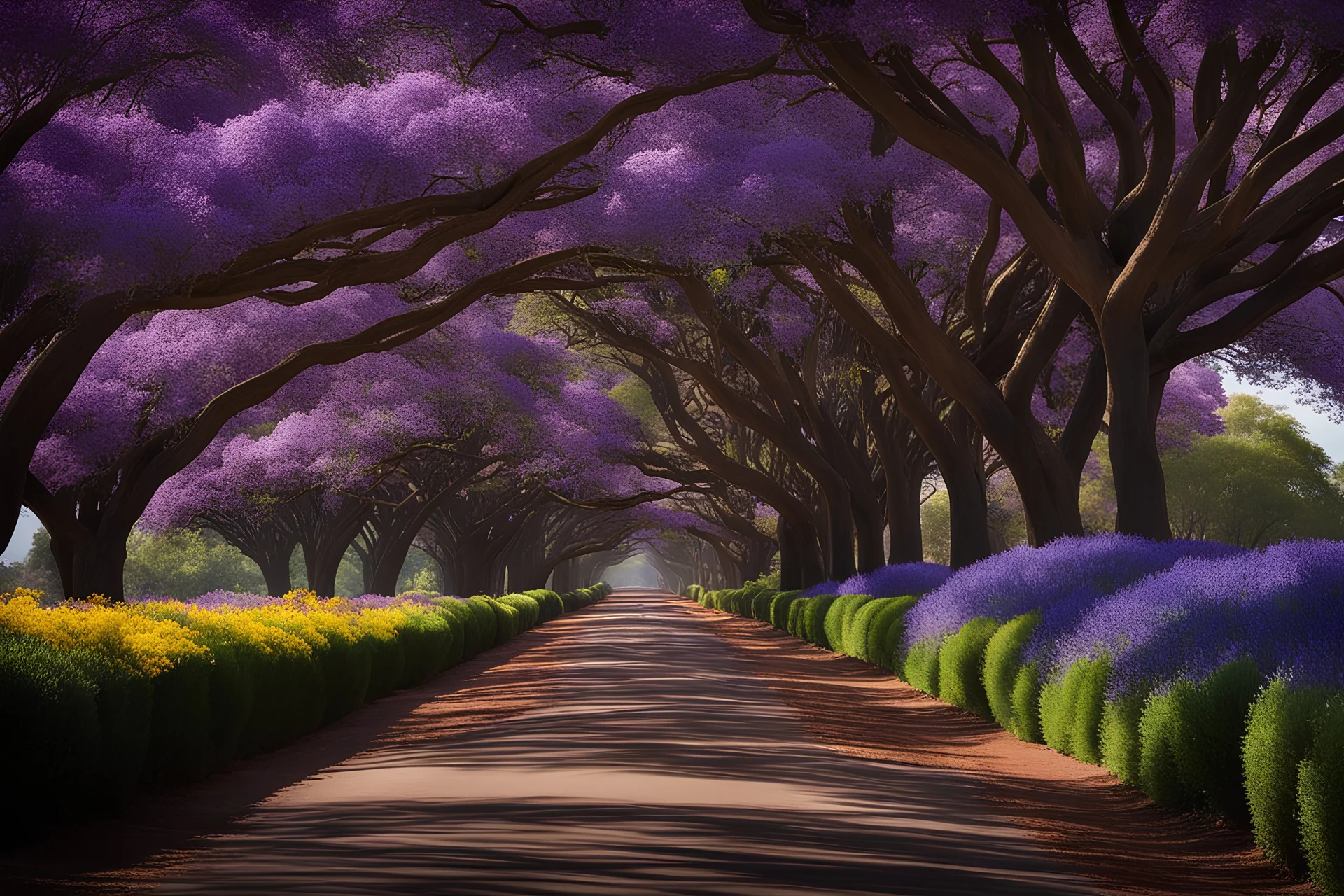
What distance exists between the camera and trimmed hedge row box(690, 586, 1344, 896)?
635 centimetres

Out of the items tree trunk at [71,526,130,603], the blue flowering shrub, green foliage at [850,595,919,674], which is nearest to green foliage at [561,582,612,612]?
green foliage at [850,595,919,674]

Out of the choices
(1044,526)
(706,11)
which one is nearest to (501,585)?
(1044,526)

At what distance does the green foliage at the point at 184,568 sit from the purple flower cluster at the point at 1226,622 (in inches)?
2429

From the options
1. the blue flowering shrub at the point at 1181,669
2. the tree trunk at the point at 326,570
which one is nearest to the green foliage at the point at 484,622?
the tree trunk at the point at 326,570

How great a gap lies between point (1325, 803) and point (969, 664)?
31.0 feet

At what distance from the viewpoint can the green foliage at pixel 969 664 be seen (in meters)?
15.3

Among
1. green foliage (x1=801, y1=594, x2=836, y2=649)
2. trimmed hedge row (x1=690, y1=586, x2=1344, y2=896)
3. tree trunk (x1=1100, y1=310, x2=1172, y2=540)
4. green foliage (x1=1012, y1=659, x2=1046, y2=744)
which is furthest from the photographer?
green foliage (x1=801, y1=594, x2=836, y2=649)

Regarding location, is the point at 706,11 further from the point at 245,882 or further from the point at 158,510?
the point at 158,510

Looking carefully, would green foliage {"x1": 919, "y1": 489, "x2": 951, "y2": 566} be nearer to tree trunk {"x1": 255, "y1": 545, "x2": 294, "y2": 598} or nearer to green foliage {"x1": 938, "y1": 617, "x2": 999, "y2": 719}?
tree trunk {"x1": 255, "y1": 545, "x2": 294, "y2": 598}

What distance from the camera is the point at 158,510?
92.5ft

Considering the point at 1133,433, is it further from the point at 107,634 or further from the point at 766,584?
the point at 766,584

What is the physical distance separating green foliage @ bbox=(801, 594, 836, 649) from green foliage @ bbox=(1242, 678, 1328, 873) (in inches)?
817

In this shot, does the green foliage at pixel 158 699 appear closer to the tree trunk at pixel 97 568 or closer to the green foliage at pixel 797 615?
the tree trunk at pixel 97 568

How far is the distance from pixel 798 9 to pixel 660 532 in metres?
62.1
